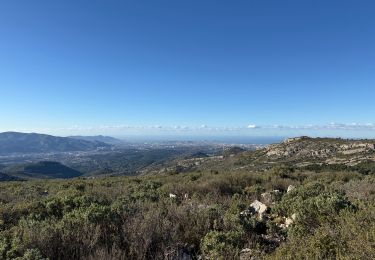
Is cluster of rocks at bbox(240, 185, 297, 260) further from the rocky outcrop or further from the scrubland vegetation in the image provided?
the rocky outcrop

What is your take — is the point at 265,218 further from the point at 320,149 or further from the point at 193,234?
the point at 320,149

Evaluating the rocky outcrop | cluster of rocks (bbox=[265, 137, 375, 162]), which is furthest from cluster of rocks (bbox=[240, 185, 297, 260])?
cluster of rocks (bbox=[265, 137, 375, 162])

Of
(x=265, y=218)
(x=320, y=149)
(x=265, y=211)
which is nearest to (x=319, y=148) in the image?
(x=320, y=149)

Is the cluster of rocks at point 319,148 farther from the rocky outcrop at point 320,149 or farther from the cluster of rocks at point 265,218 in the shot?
the cluster of rocks at point 265,218

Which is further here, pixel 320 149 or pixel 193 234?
pixel 320 149

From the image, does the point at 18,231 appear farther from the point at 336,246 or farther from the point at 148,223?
the point at 336,246

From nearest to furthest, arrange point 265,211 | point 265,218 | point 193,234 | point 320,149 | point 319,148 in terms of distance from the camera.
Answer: point 193,234, point 265,218, point 265,211, point 320,149, point 319,148

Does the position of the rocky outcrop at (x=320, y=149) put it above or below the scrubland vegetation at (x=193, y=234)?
below

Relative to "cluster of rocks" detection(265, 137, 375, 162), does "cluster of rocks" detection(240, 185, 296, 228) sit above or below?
above

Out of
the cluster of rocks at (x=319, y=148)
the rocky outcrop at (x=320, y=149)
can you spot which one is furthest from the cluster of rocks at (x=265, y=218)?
the cluster of rocks at (x=319, y=148)

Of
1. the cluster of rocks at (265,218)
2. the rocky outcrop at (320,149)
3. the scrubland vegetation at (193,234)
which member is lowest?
the rocky outcrop at (320,149)

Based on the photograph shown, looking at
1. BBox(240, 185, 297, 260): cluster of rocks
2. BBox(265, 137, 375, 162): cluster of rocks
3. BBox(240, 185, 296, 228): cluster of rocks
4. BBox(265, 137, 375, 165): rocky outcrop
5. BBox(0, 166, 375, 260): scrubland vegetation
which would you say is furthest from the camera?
BBox(265, 137, 375, 162): cluster of rocks

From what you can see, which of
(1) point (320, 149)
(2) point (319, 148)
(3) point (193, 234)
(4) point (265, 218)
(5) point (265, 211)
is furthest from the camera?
(2) point (319, 148)

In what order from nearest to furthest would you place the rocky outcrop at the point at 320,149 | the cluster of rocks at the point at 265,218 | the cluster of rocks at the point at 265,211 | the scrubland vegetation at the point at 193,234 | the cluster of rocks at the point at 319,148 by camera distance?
the scrubland vegetation at the point at 193,234
the cluster of rocks at the point at 265,218
the cluster of rocks at the point at 265,211
the rocky outcrop at the point at 320,149
the cluster of rocks at the point at 319,148
